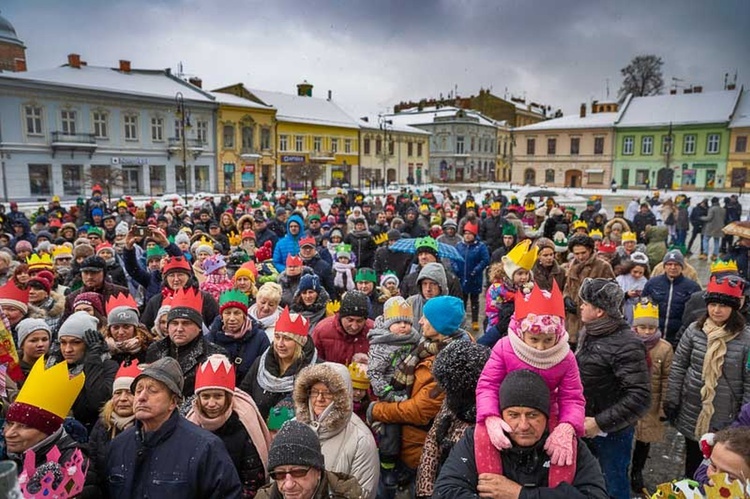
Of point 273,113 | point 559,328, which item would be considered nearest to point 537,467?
point 559,328

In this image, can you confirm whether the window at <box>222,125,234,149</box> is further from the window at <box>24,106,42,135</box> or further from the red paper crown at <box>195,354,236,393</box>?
the red paper crown at <box>195,354,236,393</box>

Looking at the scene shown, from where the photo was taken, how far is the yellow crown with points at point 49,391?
246 centimetres

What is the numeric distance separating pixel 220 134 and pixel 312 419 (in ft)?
139

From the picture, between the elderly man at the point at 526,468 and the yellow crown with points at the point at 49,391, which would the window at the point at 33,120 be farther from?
the elderly man at the point at 526,468

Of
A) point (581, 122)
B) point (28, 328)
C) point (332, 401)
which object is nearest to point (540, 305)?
point (332, 401)

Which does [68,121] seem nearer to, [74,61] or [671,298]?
[74,61]

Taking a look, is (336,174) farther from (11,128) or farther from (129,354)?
(129,354)

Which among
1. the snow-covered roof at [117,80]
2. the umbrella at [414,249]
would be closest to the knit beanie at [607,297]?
the umbrella at [414,249]

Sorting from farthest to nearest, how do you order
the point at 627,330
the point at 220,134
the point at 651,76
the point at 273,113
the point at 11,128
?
the point at 651,76
the point at 273,113
the point at 220,134
the point at 11,128
the point at 627,330

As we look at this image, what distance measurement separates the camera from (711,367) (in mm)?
3662

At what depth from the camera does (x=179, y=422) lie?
2572 mm

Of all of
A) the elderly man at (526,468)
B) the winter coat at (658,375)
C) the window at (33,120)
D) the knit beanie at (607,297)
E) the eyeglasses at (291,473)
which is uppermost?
the window at (33,120)

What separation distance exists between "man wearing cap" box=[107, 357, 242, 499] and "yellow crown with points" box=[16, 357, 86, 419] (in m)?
0.34

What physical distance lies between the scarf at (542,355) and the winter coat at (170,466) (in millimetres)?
1640
